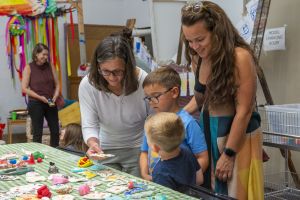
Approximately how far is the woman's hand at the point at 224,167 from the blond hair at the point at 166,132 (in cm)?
26

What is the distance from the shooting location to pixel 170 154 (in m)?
1.50

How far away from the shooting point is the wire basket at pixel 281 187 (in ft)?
8.81

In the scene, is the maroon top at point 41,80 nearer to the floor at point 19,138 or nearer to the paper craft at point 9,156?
the floor at point 19,138

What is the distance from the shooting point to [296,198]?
264 centimetres

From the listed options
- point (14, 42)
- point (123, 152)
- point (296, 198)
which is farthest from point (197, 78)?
point (14, 42)

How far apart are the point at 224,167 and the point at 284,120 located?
0.81 m

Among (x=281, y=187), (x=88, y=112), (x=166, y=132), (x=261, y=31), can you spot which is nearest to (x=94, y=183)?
(x=166, y=132)

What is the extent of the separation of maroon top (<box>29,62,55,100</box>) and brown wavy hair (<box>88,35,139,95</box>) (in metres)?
2.90

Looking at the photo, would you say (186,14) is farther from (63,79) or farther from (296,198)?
(63,79)

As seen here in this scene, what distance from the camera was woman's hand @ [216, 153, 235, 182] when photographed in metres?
1.67

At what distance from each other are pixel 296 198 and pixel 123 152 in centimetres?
131

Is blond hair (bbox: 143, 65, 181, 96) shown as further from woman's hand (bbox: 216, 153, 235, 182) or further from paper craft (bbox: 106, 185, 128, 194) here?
paper craft (bbox: 106, 185, 128, 194)

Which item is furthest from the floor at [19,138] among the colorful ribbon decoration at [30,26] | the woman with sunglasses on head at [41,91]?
the woman with sunglasses on head at [41,91]

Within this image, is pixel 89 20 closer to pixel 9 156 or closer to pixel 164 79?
pixel 9 156
